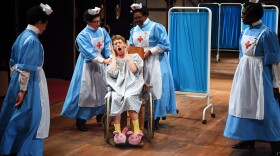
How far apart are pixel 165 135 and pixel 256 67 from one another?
1.24m

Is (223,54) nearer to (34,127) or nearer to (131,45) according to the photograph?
(131,45)

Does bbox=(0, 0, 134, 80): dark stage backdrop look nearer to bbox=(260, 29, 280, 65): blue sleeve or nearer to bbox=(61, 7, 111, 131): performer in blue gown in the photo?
bbox=(61, 7, 111, 131): performer in blue gown

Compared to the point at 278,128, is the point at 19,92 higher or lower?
higher

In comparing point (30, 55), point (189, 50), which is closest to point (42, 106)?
point (30, 55)

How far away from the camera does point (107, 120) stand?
4008 mm

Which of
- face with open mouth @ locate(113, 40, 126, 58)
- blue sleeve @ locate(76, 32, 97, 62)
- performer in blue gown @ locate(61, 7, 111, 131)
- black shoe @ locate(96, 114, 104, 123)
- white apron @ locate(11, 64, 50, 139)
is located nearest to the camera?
white apron @ locate(11, 64, 50, 139)

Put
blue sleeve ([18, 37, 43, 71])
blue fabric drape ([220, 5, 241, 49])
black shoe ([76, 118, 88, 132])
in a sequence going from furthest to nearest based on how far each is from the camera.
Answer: blue fabric drape ([220, 5, 241, 49]) < black shoe ([76, 118, 88, 132]) < blue sleeve ([18, 37, 43, 71])

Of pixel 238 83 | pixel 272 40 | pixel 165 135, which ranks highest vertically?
pixel 272 40

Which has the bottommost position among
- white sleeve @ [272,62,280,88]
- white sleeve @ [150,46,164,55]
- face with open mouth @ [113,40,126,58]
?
white sleeve @ [272,62,280,88]

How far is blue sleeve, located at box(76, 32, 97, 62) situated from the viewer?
4332 mm

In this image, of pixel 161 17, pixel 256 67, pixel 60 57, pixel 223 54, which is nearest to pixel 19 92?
pixel 256 67

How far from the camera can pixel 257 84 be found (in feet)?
12.0

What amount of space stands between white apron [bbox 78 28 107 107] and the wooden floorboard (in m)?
0.31

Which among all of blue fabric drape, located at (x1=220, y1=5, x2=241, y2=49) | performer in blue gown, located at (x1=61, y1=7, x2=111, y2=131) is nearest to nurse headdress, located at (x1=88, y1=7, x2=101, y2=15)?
performer in blue gown, located at (x1=61, y1=7, x2=111, y2=131)
